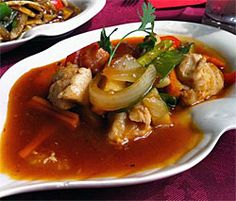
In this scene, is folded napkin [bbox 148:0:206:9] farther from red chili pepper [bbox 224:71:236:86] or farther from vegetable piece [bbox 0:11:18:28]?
red chili pepper [bbox 224:71:236:86]

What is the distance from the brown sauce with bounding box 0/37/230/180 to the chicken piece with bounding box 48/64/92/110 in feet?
0.23

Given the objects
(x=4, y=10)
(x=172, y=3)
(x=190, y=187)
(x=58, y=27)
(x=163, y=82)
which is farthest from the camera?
(x=172, y=3)

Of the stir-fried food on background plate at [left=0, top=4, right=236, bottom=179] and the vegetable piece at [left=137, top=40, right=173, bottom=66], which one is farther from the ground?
the vegetable piece at [left=137, top=40, right=173, bottom=66]

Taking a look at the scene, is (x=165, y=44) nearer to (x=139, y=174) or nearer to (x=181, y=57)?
(x=181, y=57)

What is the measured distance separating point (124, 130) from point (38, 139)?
10.3 inches

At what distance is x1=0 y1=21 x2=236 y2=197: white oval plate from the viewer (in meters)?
1.12

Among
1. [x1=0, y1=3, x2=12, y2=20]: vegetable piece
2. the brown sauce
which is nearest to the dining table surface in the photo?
the brown sauce

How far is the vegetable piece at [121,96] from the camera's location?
1337 mm

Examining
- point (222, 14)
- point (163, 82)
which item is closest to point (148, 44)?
point (163, 82)

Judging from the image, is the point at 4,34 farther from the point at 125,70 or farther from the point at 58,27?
the point at 125,70

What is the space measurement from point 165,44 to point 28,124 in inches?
20.8

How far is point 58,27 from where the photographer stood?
77.7 inches

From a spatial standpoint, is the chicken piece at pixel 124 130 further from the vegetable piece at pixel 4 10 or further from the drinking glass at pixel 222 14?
the vegetable piece at pixel 4 10

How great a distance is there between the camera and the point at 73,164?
1279 mm
